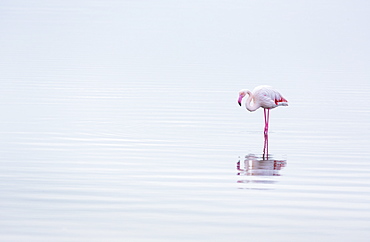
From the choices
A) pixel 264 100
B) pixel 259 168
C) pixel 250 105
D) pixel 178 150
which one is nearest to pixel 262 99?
pixel 264 100

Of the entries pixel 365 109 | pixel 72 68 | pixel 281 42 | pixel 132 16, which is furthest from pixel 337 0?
pixel 365 109

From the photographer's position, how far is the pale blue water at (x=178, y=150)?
9383 mm

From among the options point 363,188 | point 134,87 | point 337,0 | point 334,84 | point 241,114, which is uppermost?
point 337,0

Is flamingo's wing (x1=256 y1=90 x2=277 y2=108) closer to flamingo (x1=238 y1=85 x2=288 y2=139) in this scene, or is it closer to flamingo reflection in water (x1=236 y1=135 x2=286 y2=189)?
flamingo (x1=238 y1=85 x2=288 y2=139)

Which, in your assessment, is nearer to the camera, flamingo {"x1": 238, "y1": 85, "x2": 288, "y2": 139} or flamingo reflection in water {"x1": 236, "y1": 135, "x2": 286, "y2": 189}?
flamingo reflection in water {"x1": 236, "y1": 135, "x2": 286, "y2": 189}

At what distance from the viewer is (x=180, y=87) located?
973 inches

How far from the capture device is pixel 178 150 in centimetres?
1379

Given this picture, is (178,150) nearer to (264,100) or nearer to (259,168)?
(259,168)

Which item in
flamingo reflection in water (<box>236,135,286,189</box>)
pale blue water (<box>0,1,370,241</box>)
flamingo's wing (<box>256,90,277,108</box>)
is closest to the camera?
pale blue water (<box>0,1,370,241</box>)

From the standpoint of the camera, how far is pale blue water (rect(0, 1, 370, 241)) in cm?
938

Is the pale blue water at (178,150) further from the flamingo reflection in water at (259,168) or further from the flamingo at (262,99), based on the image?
the flamingo at (262,99)

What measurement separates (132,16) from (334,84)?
147ft

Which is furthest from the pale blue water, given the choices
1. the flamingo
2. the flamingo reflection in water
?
the flamingo

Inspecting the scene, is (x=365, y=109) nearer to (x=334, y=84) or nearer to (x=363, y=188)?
(x=334, y=84)
